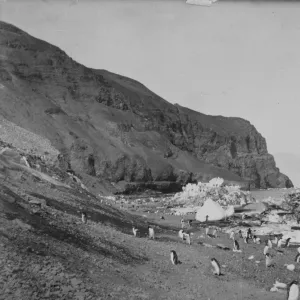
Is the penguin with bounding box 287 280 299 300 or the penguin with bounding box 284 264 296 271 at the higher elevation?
the penguin with bounding box 287 280 299 300

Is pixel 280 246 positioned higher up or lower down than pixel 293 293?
lower down

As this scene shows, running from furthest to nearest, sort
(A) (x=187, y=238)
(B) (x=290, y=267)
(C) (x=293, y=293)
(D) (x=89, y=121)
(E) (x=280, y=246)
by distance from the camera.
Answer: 1. (D) (x=89, y=121)
2. (E) (x=280, y=246)
3. (A) (x=187, y=238)
4. (B) (x=290, y=267)
5. (C) (x=293, y=293)

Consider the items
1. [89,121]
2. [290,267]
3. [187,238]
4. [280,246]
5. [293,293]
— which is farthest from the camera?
[89,121]

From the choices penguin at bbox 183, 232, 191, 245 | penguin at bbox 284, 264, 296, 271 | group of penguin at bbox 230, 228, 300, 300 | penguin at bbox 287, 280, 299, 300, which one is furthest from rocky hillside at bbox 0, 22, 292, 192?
penguin at bbox 287, 280, 299, 300

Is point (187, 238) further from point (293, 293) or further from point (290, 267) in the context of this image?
point (293, 293)

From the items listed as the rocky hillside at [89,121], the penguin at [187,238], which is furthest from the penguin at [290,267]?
the rocky hillside at [89,121]

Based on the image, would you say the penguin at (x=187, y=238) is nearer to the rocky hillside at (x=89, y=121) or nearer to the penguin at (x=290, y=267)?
the penguin at (x=290, y=267)

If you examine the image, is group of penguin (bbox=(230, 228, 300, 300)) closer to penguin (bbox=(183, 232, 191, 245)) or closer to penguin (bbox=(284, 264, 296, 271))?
penguin (bbox=(284, 264, 296, 271))

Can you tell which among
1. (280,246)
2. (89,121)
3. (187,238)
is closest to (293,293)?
(187,238)
